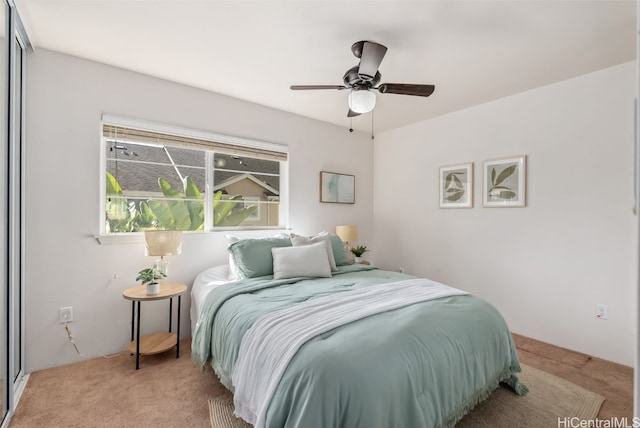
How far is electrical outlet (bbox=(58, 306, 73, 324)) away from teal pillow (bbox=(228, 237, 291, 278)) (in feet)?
4.29

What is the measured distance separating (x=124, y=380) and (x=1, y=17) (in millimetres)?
2414

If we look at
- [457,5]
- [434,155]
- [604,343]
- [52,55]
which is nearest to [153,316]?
[52,55]

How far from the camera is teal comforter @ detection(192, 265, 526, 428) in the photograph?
1.14m

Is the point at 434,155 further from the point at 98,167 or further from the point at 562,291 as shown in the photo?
the point at 98,167

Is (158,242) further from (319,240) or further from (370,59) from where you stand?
(370,59)

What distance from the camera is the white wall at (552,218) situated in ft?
Answer: 7.95

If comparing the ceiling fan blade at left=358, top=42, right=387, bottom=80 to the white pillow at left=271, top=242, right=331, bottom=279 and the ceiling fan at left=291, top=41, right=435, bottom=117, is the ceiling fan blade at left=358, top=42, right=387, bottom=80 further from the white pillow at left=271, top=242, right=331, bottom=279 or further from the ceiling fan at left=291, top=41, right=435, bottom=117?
the white pillow at left=271, top=242, right=331, bottom=279

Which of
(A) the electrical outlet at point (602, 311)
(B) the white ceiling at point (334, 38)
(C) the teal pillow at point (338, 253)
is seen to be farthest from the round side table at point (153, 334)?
(A) the electrical outlet at point (602, 311)

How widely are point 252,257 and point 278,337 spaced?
1173 mm

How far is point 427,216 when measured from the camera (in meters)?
3.78

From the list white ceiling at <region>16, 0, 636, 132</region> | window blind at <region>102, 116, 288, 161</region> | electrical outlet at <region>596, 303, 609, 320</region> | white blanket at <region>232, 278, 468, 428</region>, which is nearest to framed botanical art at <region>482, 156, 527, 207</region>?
white ceiling at <region>16, 0, 636, 132</region>

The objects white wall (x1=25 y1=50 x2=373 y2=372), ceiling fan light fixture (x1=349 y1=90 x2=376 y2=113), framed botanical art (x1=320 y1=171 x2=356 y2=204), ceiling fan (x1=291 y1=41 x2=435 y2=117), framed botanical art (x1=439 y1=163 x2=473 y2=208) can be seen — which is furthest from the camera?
framed botanical art (x1=320 y1=171 x2=356 y2=204)

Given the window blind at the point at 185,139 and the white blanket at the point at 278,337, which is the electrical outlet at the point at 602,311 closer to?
the white blanket at the point at 278,337

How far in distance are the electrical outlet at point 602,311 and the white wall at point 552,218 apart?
3cm
